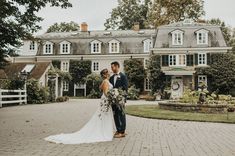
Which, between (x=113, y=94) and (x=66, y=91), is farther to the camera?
(x=66, y=91)

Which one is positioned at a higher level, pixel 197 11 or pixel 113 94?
pixel 197 11

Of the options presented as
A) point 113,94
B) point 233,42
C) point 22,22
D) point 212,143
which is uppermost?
point 233,42

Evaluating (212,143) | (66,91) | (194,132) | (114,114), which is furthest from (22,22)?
(66,91)

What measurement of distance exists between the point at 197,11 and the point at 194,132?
134 feet

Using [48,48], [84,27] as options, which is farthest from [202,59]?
[48,48]

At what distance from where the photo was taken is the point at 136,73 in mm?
46406

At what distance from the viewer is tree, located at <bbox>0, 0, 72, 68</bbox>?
14.4 m

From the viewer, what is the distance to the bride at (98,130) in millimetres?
9555

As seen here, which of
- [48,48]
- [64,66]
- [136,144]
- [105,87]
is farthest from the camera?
[48,48]

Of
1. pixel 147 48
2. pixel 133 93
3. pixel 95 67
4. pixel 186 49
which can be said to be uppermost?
pixel 147 48

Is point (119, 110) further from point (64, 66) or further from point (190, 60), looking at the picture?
point (64, 66)

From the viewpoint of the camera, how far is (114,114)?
35.1ft

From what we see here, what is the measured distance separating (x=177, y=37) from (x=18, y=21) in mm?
32430

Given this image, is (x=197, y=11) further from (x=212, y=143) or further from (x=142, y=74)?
(x=212, y=143)
